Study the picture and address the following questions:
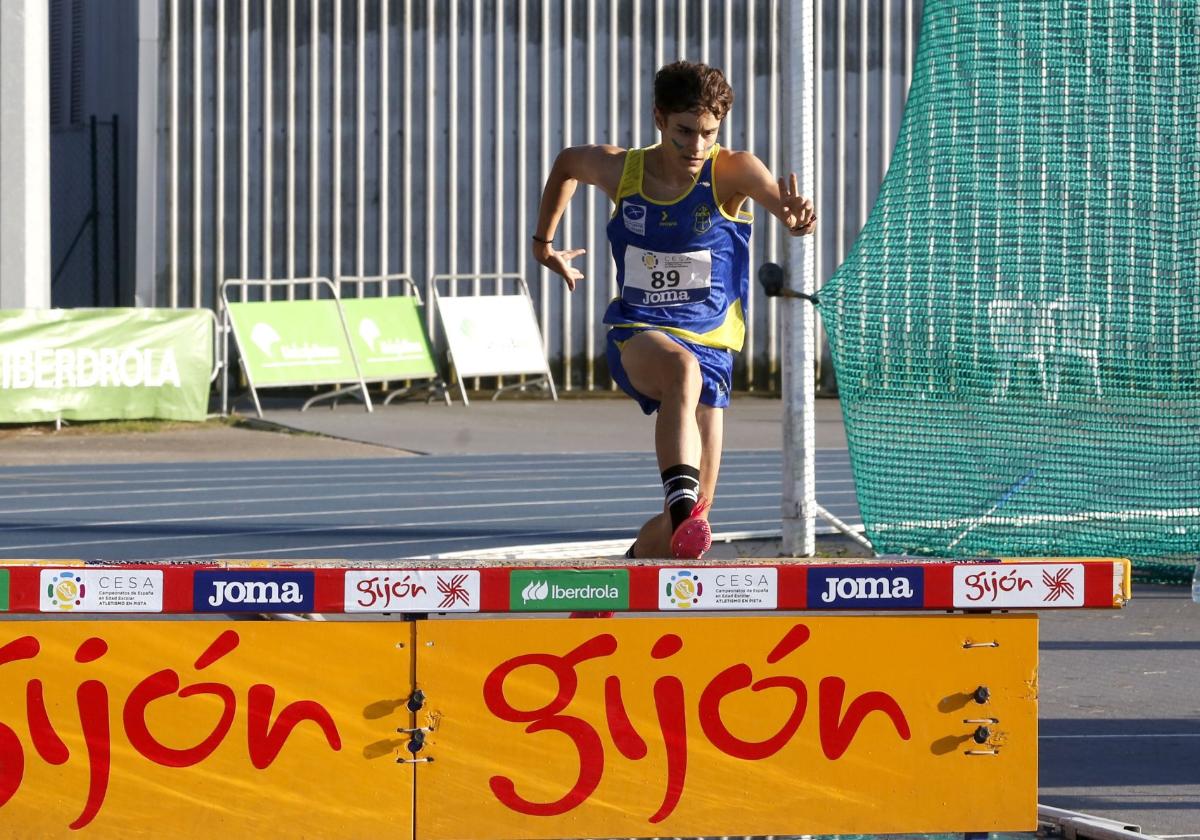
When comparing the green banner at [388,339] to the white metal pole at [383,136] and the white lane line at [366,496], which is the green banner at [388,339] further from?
the white lane line at [366,496]

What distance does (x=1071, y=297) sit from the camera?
376 inches

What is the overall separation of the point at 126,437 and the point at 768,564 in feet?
45.9

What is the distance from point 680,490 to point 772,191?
0.92 metres

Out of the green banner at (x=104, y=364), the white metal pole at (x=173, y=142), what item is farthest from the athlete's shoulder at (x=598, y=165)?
the white metal pole at (x=173, y=142)

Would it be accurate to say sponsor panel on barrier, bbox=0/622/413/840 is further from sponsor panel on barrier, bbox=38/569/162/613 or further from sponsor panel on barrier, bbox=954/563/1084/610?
sponsor panel on barrier, bbox=954/563/1084/610

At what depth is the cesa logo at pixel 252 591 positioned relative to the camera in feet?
13.9

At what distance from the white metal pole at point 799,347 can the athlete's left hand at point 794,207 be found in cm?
369

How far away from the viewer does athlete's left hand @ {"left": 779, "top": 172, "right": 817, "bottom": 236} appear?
5473mm

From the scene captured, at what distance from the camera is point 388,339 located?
2106 centimetres

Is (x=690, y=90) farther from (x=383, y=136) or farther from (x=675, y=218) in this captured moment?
(x=383, y=136)

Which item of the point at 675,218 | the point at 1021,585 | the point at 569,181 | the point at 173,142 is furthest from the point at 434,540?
the point at 173,142

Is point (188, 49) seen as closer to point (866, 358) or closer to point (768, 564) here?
point (866, 358)

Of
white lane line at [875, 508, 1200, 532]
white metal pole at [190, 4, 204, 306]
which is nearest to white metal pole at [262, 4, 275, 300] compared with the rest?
white metal pole at [190, 4, 204, 306]

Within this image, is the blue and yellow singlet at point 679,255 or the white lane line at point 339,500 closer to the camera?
the blue and yellow singlet at point 679,255
